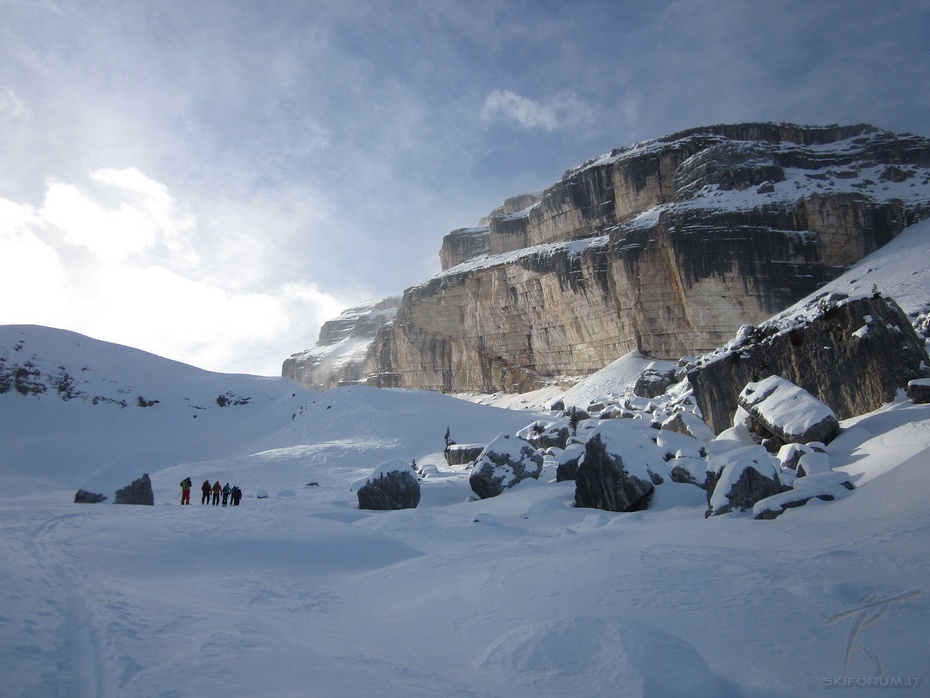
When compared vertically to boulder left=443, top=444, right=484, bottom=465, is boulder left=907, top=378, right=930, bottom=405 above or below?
above

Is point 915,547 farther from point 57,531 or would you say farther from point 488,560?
point 57,531

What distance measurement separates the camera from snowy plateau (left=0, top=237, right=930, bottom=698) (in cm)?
335

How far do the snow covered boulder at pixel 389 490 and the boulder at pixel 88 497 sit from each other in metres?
6.47

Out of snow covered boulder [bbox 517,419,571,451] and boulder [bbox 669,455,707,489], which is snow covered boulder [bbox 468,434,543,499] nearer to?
snow covered boulder [bbox 517,419,571,451]

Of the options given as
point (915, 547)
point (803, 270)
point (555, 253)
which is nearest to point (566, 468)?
point (915, 547)

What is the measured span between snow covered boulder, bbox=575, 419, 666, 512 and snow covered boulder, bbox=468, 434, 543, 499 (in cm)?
344

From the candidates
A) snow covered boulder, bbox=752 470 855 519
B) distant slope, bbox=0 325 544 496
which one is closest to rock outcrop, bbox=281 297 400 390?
distant slope, bbox=0 325 544 496

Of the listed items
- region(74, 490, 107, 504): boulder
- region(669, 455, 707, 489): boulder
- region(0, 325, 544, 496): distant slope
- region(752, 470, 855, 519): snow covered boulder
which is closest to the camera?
region(752, 470, 855, 519): snow covered boulder

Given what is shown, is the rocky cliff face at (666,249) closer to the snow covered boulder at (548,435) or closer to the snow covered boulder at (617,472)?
the snow covered boulder at (548,435)

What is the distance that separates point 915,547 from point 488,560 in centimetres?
462

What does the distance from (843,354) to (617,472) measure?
22.4ft

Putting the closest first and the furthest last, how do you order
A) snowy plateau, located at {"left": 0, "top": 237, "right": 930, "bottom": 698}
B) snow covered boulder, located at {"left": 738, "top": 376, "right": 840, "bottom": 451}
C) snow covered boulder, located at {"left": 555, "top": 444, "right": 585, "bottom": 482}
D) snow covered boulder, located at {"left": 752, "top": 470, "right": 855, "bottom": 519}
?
snowy plateau, located at {"left": 0, "top": 237, "right": 930, "bottom": 698}, snow covered boulder, located at {"left": 752, "top": 470, "right": 855, "bottom": 519}, snow covered boulder, located at {"left": 738, "top": 376, "right": 840, "bottom": 451}, snow covered boulder, located at {"left": 555, "top": 444, "right": 585, "bottom": 482}

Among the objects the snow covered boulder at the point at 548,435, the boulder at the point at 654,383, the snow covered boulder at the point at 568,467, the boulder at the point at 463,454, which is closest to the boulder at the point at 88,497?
the snow covered boulder at the point at 568,467

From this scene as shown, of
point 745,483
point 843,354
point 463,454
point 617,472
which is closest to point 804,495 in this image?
point 745,483
